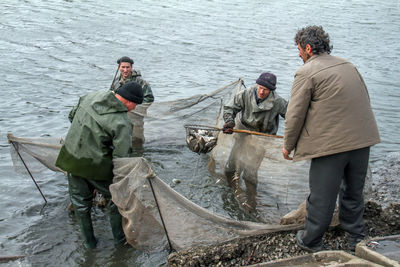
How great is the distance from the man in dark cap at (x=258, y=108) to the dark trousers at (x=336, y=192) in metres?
2.05

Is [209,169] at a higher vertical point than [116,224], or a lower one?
lower

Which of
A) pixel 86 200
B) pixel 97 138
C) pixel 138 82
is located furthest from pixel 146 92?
pixel 97 138

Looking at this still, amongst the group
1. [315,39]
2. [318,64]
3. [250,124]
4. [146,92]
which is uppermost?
[315,39]

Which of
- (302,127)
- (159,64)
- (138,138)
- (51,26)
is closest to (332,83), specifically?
(302,127)

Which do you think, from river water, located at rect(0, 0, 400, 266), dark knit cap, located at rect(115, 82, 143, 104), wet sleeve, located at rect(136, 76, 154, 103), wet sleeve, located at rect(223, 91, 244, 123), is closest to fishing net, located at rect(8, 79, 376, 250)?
wet sleeve, located at rect(136, 76, 154, 103)

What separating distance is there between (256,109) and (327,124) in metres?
2.38

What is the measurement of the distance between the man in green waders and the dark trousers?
Result: 187 cm

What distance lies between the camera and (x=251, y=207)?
246 inches

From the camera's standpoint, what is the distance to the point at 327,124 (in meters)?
4.20

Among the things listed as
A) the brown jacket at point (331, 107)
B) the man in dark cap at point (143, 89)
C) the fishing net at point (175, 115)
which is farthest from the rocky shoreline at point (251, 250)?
the man in dark cap at point (143, 89)

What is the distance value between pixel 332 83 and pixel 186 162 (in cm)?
442

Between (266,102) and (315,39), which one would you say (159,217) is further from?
(266,102)

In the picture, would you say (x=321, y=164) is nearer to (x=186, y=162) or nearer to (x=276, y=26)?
(x=186, y=162)

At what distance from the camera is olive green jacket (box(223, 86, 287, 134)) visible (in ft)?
21.4
